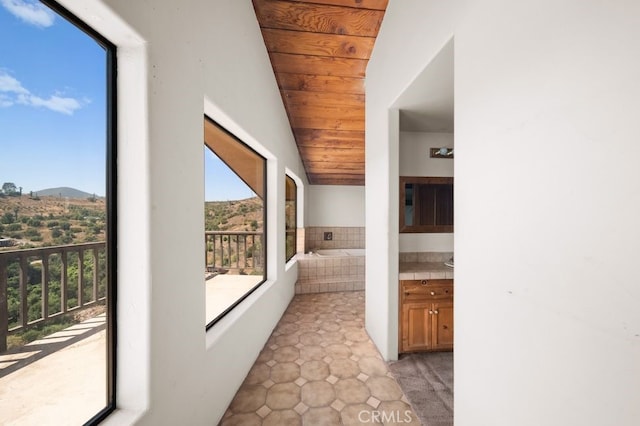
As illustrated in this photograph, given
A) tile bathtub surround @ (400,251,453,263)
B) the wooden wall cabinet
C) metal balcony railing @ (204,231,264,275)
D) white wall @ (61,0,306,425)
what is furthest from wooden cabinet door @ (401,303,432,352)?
metal balcony railing @ (204,231,264,275)

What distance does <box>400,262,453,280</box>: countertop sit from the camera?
1.97 m

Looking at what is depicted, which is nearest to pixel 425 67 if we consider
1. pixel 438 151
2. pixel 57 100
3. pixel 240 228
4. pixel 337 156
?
pixel 438 151

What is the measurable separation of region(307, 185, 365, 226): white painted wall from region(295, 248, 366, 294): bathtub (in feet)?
3.62

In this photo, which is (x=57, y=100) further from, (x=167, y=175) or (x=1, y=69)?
(x=167, y=175)

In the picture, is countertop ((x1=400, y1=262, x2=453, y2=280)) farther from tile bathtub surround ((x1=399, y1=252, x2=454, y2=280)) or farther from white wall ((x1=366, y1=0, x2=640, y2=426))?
white wall ((x1=366, y1=0, x2=640, y2=426))

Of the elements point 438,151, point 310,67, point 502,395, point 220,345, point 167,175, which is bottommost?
point 220,345

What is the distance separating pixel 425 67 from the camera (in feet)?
4.21

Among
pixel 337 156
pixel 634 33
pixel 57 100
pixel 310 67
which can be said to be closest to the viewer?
pixel 634 33

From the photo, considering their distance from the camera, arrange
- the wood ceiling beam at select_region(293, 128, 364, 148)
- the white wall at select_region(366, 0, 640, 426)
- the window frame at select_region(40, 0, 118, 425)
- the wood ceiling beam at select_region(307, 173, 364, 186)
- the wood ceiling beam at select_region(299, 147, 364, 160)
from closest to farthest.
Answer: the white wall at select_region(366, 0, 640, 426) → the window frame at select_region(40, 0, 118, 425) → the wood ceiling beam at select_region(293, 128, 364, 148) → the wood ceiling beam at select_region(299, 147, 364, 160) → the wood ceiling beam at select_region(307, 173, 364, 186)

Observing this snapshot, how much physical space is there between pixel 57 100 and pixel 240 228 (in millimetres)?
1878

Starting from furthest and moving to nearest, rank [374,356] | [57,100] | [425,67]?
[374,356] < [425,67] < [57,100]

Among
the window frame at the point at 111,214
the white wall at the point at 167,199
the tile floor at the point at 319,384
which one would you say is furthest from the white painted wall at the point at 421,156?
the window frame at the point at 111,214

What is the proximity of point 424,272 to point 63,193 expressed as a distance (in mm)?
2186

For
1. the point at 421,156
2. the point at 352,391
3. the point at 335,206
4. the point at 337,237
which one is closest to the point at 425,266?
the point at 421,156
